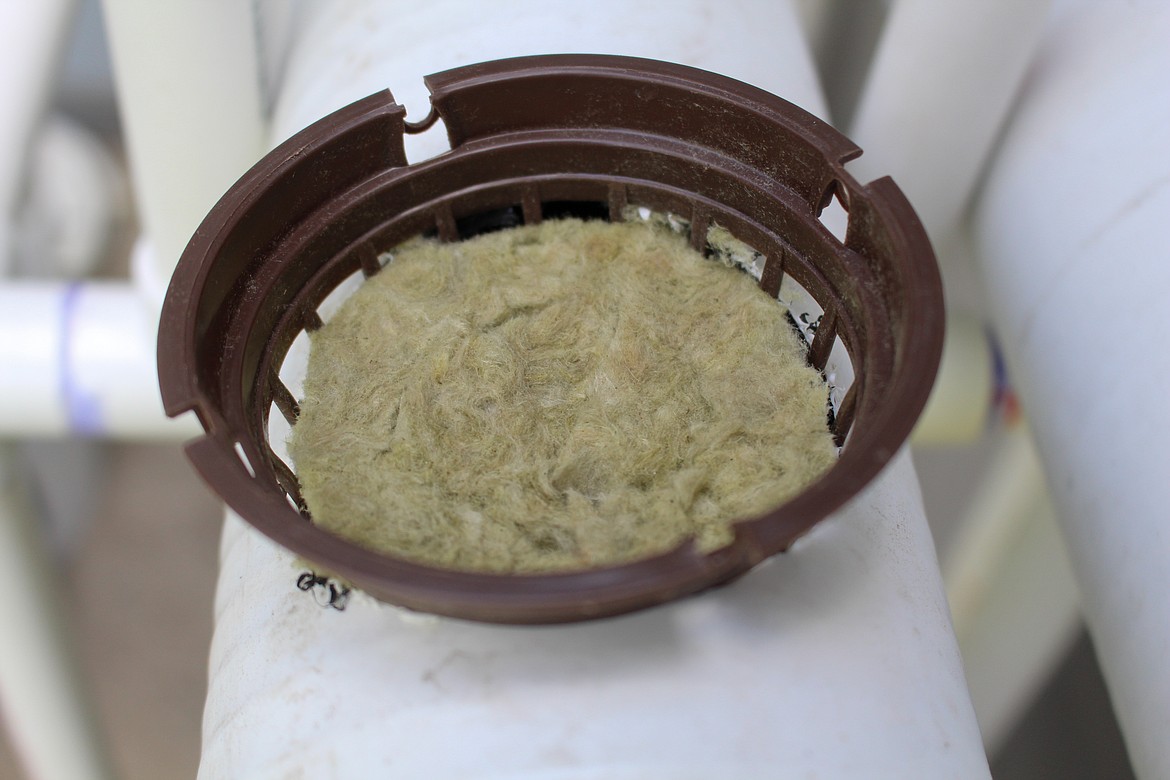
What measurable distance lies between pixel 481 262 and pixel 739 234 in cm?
17

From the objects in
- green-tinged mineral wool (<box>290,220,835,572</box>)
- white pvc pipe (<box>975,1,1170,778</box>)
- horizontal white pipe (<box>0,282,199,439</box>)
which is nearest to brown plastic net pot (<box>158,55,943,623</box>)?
green-tinged mineral wool (<box>290,220,835,572</box>)

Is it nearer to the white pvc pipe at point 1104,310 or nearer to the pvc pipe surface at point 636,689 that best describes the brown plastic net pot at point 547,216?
the pvc pipe surface at point 636,689

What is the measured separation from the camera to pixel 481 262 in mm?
620

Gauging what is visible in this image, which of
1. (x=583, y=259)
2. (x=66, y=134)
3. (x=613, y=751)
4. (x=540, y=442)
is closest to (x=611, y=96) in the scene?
(x=583, y=259)

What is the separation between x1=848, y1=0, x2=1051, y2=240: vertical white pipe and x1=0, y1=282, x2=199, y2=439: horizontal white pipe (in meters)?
0.66

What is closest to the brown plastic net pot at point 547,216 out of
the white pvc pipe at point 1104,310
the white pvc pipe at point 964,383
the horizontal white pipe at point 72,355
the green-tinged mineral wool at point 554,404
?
the green-tinged mineral wool at point 554,404

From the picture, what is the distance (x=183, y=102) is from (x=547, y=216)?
0.31 metres

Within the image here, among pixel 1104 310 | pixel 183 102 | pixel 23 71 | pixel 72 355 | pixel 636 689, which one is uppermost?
pixel 23 71

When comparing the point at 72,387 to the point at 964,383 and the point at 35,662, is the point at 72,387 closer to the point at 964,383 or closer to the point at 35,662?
the point at 35,662

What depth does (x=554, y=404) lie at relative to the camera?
565mm

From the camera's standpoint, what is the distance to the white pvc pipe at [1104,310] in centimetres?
58

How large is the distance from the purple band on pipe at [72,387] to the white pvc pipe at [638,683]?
0.44 m

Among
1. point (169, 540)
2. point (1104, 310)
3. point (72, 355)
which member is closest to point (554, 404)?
point (1104, 310)

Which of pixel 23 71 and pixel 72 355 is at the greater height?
pixel 23 71
